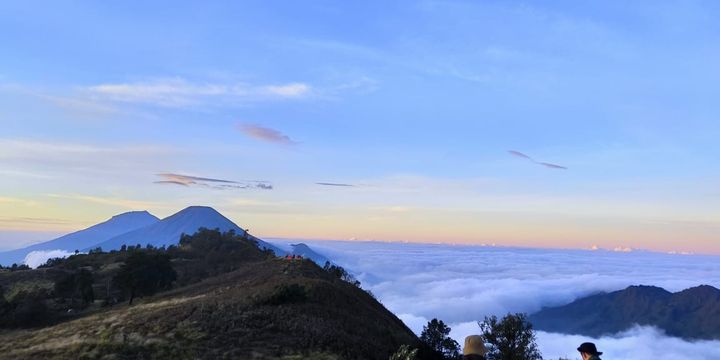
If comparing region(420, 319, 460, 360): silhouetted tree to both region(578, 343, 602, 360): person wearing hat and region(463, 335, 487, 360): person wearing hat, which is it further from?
region(463, 335, 487, 360): person wearing hat

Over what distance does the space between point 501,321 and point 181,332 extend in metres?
27.4

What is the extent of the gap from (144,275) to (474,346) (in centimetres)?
6781

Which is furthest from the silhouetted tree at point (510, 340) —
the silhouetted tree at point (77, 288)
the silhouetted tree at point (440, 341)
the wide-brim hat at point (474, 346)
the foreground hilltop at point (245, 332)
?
the silhouetted tree at point (77, 288)

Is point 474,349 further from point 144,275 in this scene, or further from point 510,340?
point 144,275

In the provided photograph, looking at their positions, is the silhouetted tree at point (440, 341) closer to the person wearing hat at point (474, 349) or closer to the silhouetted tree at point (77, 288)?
the person wearing hat at point (474, 349)

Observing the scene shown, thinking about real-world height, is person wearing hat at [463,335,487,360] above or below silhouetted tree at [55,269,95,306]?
above

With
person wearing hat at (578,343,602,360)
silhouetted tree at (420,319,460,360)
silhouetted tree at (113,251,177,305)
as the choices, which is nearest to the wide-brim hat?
person wearing hat at (578,343,602,360)

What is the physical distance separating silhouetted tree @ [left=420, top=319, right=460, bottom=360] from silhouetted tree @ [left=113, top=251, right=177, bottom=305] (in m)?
40.4

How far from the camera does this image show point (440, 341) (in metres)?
46.3

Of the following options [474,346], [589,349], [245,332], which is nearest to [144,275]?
[245,332]

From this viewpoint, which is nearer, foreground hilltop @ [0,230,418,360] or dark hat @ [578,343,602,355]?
dark hat @ [578,343,602,355]

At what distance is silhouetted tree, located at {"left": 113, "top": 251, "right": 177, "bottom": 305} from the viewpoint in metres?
69.8

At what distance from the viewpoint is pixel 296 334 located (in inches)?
1309

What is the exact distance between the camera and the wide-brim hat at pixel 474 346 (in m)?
11.2
